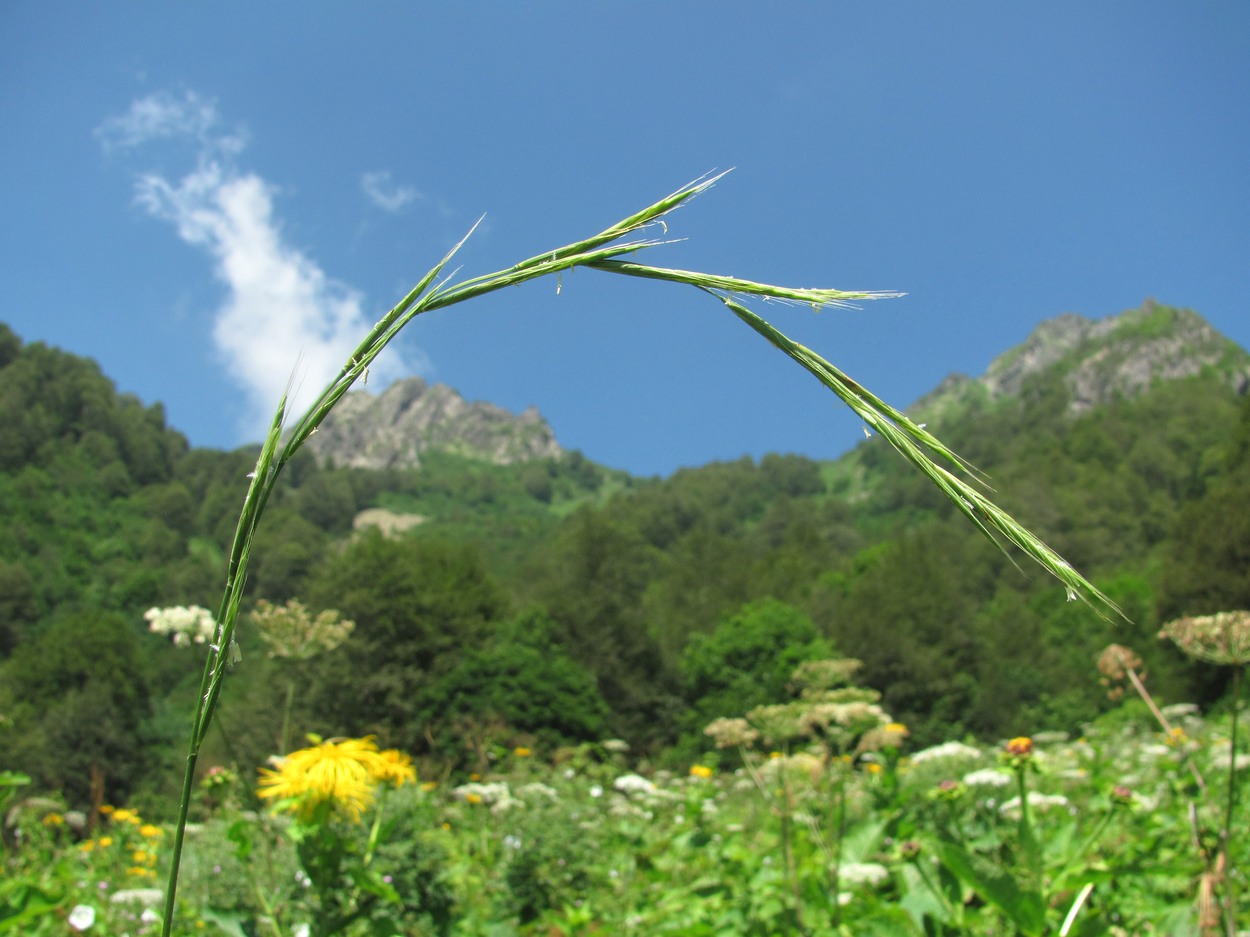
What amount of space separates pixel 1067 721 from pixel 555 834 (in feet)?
94.2

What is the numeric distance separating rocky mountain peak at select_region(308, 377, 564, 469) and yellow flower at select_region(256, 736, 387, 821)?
6845 inches

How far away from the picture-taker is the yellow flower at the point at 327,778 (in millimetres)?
2010

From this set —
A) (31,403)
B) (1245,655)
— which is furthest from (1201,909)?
(31,403)

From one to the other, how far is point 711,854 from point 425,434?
191734mm

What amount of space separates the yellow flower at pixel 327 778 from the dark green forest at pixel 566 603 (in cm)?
21

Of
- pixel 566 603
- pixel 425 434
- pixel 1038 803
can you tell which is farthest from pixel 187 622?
pixel 425 434

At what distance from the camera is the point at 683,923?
3305mm

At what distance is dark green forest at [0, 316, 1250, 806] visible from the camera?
2405 cm

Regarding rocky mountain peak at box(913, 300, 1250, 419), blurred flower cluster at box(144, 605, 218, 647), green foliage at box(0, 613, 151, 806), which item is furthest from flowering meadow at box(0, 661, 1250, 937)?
rocky mountain peak at box(913, 300, 1250, 419)

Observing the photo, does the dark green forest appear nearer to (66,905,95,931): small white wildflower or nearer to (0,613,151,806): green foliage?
(0,613,151,806): green foliage

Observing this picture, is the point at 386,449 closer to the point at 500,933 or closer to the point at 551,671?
the point at 551,671

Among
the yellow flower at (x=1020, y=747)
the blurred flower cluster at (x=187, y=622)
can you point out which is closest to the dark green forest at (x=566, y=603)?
the blurred flower cluster at (x=187, y=622)

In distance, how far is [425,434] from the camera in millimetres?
190000

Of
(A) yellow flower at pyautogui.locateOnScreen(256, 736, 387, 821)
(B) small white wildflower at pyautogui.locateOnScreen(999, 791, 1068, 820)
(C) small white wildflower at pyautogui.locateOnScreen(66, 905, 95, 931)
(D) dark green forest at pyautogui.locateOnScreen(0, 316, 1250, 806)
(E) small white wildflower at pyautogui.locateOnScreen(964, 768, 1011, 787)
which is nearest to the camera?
(A) yellow flower at pyautogui.locateOnScreen(256, 736, 387, 821)
